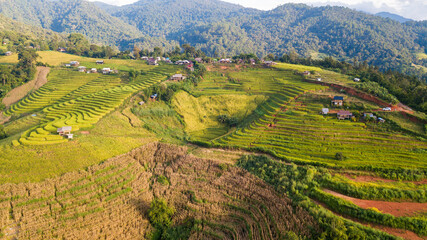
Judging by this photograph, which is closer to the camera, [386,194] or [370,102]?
[386,194]

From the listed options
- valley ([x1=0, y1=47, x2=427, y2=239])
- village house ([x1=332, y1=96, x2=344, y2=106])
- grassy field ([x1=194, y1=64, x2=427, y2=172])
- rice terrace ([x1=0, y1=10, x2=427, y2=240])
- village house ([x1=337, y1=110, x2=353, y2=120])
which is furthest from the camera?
village house ([x1=332, y1=96, x2=344, y2=106])

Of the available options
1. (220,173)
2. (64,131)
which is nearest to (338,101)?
(220,173)

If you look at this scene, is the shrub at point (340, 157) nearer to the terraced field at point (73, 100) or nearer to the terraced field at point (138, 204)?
the terraced field at point (138, 204)

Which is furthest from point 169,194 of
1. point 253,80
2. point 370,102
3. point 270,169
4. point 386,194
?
point 253,80

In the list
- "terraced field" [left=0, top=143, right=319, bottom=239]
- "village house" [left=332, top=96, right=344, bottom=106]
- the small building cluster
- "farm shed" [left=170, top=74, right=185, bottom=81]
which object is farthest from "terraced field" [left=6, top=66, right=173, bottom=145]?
"village house" [left=332, top=96, right=344, bottom=106]

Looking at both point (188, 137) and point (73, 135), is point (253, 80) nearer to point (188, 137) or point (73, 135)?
point (188, 137)

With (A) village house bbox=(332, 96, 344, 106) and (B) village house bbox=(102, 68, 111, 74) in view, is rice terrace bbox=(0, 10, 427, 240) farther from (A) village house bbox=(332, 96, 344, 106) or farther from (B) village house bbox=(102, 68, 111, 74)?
(B) village house bbox=(102, 68, 111, 74)

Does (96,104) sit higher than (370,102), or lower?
lower
